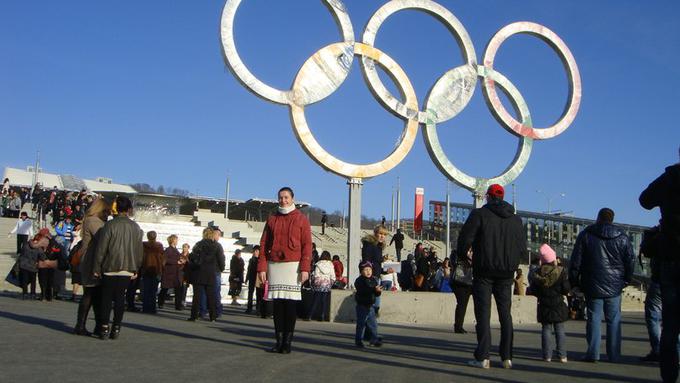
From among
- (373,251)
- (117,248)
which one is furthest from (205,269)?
(117,248)

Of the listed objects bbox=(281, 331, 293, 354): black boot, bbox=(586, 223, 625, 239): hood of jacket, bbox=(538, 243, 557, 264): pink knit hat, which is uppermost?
bbox=(586, 223, 625, 239): hood of jacket

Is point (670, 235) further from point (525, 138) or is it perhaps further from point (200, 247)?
point (525, 138)

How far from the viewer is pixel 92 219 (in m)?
9.95

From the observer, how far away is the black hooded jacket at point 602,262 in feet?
30.2

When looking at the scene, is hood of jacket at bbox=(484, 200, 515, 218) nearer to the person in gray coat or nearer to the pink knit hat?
the pink knit hat

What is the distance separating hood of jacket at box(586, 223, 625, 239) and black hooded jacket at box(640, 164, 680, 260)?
275cm

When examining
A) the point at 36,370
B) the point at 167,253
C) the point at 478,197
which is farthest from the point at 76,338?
the point at 478,197

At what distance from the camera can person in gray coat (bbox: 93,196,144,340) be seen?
919cm

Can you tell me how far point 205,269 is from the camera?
14156 mm

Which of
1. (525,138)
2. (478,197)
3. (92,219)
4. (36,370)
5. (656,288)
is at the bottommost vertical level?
(36,370)

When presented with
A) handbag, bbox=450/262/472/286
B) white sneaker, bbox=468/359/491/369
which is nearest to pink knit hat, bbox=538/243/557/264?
white sneaker, bbox=468/359/491/369

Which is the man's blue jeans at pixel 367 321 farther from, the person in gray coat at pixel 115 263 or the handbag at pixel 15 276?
the handbag at pixel 15 276

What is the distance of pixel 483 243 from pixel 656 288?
252 centimetres

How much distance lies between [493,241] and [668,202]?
6.90 ft
